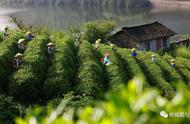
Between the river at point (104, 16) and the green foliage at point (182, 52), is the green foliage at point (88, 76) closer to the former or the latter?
the green foliage at point (182, 52)

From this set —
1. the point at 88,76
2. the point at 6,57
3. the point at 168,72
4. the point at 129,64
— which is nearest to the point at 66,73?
the point at 88,76

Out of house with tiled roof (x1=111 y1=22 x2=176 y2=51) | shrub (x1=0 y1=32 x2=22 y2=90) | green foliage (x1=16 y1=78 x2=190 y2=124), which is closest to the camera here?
green foliage (x1=16 y1=78 x2=190 y2=124)

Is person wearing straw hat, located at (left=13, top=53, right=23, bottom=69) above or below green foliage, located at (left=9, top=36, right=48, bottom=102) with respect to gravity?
above

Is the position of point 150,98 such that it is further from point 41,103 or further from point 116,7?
point 116,7

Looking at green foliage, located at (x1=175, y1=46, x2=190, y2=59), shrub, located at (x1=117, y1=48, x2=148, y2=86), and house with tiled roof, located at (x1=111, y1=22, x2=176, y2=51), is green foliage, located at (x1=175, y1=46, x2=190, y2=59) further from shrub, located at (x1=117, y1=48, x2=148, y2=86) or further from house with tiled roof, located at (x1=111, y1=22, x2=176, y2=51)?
shrub, located at (x1=117, y1=48, x2=148, y2=86)

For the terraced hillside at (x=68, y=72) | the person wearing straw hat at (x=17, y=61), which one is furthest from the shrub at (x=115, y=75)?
the person wearing straw hat at (x=17, y=61)

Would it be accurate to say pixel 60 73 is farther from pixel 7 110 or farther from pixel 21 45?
A: pixel 21 45

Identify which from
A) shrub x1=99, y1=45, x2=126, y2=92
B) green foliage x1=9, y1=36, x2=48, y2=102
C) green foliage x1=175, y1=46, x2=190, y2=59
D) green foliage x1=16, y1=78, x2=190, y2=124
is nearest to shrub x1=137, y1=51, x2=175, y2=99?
shrub x1=99, y1=45, x2=126, y2=92

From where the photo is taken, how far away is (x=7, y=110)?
1305cm

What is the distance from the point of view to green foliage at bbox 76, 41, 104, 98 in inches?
593

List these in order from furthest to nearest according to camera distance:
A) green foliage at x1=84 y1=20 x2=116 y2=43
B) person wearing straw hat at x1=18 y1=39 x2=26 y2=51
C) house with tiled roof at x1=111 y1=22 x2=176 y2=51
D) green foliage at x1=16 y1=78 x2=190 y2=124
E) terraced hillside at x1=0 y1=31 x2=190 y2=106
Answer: green foliage at x1=84 y1=20 x2=116 y2=43 < house with tiled roof at x1=111 y1=22 x2=176 y2=51 < person wearing straw hat at x1=18 y1=39 x2=26 y2=51 < terraced hillside at x1=0 y1=31 x2=190 y2=106 < green foliage at x1=16 y1=78 x2=190 y2=124

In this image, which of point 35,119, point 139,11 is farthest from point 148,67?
point 139,11

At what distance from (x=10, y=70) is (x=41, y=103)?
2.55 metres

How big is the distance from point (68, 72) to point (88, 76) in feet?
2.99
